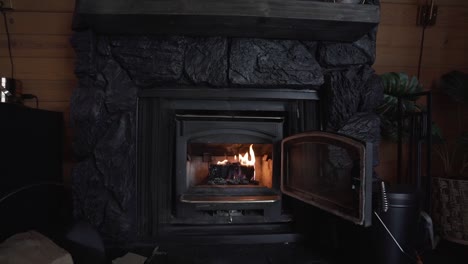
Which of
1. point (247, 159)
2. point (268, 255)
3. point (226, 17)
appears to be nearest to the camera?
point (226, 17)

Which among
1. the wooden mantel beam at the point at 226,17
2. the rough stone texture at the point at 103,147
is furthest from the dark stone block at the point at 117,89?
the wooden mantel beam at the point at 226,17

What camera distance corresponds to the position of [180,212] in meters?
1.50

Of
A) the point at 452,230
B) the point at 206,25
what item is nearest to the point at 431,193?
the point at 452,230

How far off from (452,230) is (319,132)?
99 centimetres

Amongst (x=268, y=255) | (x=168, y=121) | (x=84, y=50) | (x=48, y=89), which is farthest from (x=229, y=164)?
(x=48, y=89)

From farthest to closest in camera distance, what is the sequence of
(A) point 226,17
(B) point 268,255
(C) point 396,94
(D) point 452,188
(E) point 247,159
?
(E) point 247,159, (C) point 396,94, (D) point 452,188, (B) point 268,255, (A) point 226,17

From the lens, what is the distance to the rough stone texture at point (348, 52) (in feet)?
4.73

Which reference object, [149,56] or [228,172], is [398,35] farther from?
[149,56]

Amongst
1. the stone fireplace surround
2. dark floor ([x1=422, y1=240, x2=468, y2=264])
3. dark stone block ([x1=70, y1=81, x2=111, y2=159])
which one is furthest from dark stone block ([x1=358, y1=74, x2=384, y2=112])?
dark stone block ([x1=70, y1=81, x2=111, y2=159])

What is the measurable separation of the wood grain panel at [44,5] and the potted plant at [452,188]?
2.25 meters

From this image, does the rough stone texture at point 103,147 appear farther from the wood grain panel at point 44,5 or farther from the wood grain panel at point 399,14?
the wood grain panel at point 399,14

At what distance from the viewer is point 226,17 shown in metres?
1.24

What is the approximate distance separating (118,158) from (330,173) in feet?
3.35

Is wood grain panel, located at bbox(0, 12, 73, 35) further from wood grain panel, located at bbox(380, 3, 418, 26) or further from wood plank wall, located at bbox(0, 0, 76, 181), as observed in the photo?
wood grain panel, located at bbox(380, 3, 418, 26)
